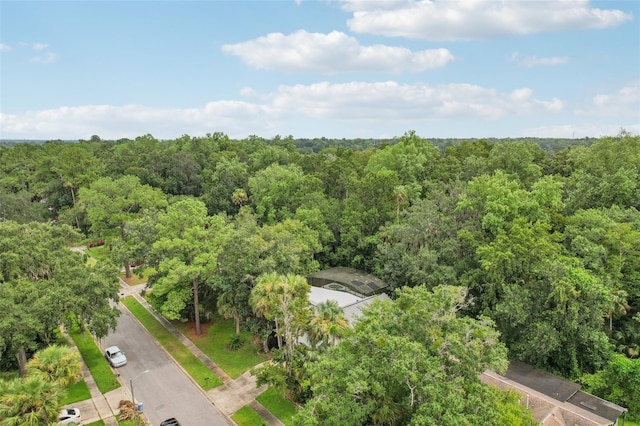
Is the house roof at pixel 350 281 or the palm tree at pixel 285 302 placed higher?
the palm tree at pixel 285 302

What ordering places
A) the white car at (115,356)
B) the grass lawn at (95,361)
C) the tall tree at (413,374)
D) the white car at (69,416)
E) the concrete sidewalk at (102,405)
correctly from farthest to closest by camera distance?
the white car at (115,356) < the grass lawn at (95,361) < the concrete sidewalk at (102,405) < the white car at (69,416) < the tall tree at (413,374)

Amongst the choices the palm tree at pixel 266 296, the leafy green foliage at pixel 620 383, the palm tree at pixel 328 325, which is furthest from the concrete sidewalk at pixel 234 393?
the leafy green foliage at pixel 620 383

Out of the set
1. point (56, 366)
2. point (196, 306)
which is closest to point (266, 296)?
point (196, 306)

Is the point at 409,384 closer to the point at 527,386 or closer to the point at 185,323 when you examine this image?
the point at 527,386

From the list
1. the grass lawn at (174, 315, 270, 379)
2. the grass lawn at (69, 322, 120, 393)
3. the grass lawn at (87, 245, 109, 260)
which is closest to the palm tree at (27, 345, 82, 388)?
the grass lawn at (69, 322, 120, 393)

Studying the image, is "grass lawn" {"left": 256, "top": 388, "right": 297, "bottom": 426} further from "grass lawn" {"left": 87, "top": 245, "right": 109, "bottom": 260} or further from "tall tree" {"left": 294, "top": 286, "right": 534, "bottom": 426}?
"grass lawn" {"left": 87, "top": 245, "right": 109, "bottom": 260}

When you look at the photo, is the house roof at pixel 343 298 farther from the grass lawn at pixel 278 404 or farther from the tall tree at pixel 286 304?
the grass lawn at pixel 278 404
